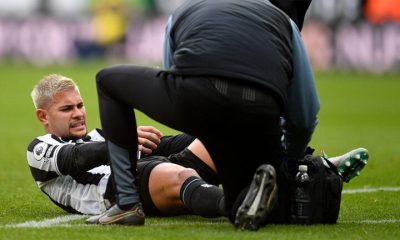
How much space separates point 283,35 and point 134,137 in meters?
1.04

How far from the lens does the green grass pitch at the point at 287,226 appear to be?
228 inches

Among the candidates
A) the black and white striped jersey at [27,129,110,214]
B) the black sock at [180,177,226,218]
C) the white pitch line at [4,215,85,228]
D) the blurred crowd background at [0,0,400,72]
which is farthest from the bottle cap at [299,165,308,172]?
the blurred crowd background at [0,0,400,72]

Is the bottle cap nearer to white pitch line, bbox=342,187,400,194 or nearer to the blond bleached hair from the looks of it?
the blond bleached hair

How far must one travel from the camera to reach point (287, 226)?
6.18m

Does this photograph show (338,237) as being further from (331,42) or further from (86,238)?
(331,42)

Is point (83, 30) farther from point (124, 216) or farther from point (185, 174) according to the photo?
point (124, 216)

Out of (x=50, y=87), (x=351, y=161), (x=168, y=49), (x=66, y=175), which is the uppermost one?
(x=168, y=49)

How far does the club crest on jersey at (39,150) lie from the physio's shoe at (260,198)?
1499 millimetres

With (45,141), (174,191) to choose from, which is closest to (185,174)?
(174,191)

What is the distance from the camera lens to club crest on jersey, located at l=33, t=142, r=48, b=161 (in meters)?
6.56

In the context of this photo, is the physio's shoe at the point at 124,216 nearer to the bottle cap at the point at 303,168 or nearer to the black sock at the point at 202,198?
the black sock at the point at 202,198

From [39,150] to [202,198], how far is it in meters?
1.12

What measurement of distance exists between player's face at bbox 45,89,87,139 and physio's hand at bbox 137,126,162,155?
0.40m

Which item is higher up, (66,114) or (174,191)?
(66,114)
